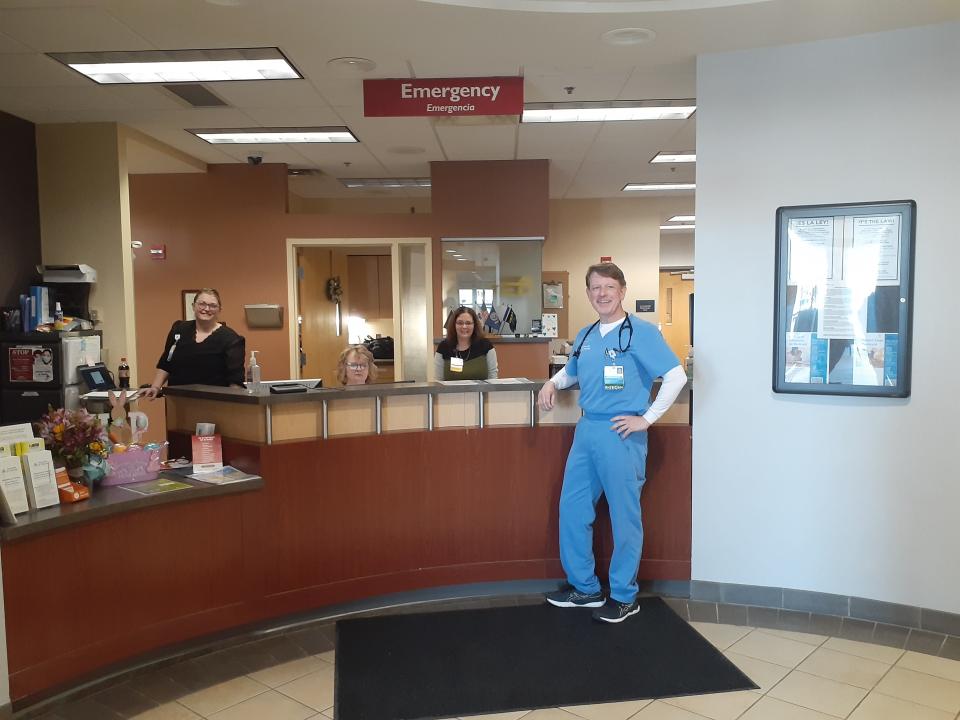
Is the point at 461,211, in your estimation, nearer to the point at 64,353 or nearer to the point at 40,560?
the point at 64,353

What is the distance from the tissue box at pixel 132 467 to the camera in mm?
3035

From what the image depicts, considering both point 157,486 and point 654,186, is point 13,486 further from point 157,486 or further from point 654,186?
point 654,186

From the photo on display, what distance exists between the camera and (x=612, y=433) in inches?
130

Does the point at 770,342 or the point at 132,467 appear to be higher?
the point at 770,342

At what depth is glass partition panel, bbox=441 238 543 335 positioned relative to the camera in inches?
290

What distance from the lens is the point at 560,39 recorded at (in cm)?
370

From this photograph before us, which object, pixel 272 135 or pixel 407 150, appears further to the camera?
pixel 407 150

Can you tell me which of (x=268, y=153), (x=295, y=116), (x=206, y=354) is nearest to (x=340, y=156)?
(x=268, y=153)

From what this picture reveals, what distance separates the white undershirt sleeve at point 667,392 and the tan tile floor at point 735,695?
112cm

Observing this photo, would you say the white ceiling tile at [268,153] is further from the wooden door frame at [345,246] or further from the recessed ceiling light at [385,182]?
the recessed ceiling light at [385,182]

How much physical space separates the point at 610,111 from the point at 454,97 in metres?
1.61

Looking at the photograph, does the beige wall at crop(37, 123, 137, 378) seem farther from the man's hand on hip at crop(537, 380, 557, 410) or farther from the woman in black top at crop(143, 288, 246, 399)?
the man's hand on hip at crop(537, 380, 557, 410)

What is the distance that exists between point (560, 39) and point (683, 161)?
393 cm

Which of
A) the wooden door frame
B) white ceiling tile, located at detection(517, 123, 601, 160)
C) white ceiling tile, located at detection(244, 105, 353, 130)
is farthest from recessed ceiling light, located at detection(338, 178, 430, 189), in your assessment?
white ceiling tile, located at detection(244, 105, 353, 130)
